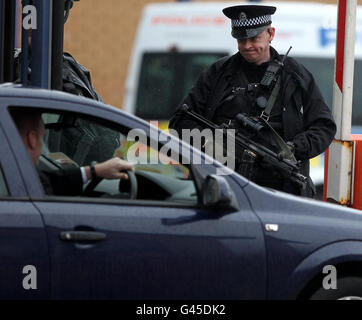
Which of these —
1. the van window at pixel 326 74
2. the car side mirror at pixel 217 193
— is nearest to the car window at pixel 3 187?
the car side mirror at pixel 217 193

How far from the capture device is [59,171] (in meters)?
4.41

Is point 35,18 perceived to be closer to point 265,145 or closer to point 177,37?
point 265,145

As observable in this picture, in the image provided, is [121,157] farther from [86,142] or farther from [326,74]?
[326,74]

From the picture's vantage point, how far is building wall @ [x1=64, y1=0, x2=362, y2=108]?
1769 cm

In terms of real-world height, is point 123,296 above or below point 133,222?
below

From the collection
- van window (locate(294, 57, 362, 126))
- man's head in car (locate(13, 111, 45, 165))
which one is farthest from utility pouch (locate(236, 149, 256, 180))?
van window (locate(294, 57, 362, 126))

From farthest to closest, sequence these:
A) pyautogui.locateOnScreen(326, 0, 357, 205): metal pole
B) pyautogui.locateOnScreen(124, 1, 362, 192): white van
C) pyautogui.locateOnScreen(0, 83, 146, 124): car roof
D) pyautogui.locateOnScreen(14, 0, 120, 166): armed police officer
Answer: pyautogui.locateOnScreen(124, 1, 362, 192): white van → pyautogui.locateOnScreen(326, 0, 357, 205): metal pole → pyautogui.locateOnScreen(14, 0, 120, 166): armed police officer → pyautogui.locateOnScreen(0, 83, 146, 124): car roof

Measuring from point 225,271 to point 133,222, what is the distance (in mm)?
470

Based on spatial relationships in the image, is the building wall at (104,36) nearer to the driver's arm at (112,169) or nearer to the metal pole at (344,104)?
the metal pole at (344,104)

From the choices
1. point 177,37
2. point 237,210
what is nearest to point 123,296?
point 237,210

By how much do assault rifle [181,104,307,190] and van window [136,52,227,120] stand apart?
762 centimetres

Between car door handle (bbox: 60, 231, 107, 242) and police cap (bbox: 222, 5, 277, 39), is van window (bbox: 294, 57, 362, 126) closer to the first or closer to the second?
police cap (bbox: 222, 5, 277, 39)

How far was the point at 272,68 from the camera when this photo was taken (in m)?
5.82

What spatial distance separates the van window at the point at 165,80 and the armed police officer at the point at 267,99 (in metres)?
7.36
